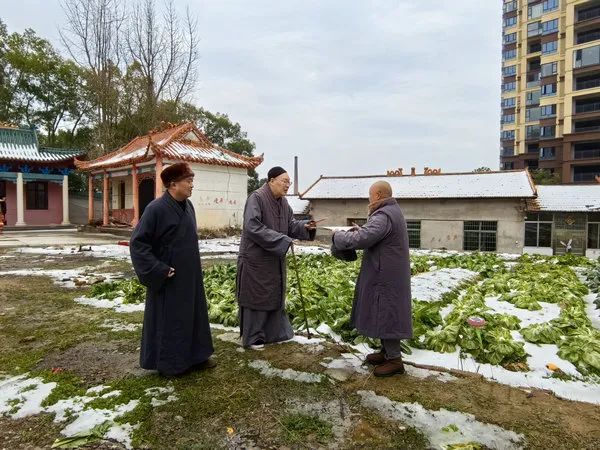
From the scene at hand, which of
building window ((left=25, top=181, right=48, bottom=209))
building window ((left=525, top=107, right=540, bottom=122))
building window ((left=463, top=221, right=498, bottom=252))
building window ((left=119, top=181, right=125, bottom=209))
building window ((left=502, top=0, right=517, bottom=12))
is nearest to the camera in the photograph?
building window ((left=463, top=221, right=498, bottom=252))

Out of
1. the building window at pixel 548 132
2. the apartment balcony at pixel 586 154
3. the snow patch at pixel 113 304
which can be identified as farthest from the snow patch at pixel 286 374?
the building window at pixel 548 132

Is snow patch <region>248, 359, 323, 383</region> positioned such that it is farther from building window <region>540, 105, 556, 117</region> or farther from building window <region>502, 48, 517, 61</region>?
building window <region>502, 48, 517, 61</region>

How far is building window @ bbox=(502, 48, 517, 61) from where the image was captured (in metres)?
54.6

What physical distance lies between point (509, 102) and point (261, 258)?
61578mm

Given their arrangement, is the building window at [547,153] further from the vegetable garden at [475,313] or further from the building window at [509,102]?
the vegetable garden at [475,313]

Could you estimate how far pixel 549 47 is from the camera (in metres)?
46.1

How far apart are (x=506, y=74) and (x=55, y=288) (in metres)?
62.2

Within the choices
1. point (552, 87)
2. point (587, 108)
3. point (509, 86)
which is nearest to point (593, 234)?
point (587, 108)

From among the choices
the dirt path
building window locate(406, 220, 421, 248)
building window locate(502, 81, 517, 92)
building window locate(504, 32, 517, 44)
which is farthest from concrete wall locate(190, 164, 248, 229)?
building window locate(504, 32, 517, 44)

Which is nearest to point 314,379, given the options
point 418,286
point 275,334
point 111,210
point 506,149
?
point 275,334

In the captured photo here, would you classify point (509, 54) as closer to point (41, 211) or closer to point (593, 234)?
point (593, 234)

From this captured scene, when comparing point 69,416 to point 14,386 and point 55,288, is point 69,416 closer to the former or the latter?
point 14,386

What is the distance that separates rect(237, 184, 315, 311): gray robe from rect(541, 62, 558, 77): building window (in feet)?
173

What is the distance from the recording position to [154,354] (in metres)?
3.53
